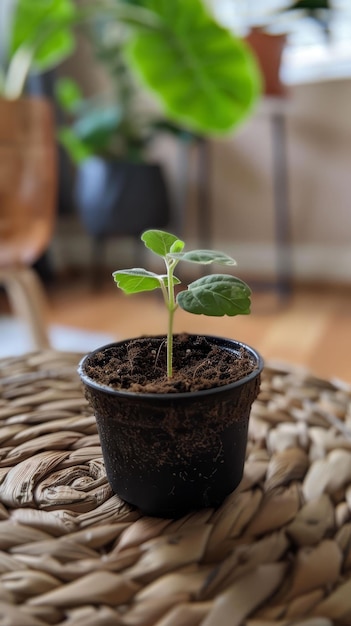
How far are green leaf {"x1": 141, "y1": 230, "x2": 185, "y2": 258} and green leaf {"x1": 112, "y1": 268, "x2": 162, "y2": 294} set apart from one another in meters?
0.02

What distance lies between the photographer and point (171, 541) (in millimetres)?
339

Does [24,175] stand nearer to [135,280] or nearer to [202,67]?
[202,67]

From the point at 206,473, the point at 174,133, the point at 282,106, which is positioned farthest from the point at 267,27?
the point at 206,473

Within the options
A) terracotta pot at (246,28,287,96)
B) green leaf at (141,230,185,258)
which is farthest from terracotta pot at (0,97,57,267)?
terracotta pot at (246,28,287,96)

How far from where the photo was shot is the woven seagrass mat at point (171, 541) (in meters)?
0.30

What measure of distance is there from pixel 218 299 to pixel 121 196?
5.34ft

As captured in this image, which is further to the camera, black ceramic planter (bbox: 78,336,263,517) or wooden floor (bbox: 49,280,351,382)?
wooden floor (bbox: 49,280,351,382)

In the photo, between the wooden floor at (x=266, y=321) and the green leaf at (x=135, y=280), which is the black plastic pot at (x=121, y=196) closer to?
the wooden floor at (x=266, y=321)

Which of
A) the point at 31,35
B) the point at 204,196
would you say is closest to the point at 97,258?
the point at 204,196

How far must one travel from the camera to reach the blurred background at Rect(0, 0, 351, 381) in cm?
129

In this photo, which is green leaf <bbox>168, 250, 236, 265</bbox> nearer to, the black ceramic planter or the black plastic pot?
the black ceramic planter

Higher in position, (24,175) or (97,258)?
(24,175)

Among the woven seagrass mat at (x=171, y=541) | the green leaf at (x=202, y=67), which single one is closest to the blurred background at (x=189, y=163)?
the green leaf at (x=202, y=67)

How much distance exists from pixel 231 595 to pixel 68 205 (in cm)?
219
